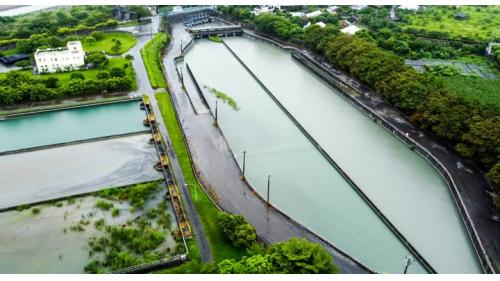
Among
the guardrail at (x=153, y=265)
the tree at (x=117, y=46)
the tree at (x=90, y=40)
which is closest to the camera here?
the guardrail at (x=153, y=265)

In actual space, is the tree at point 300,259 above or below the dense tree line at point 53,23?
below

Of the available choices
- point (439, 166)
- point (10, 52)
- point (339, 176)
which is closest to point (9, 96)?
point (10, 52)

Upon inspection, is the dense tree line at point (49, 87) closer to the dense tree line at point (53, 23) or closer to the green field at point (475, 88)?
the dense tree line at point (53, 23)

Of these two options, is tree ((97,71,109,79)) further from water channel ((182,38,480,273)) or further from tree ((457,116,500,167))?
tree ((457,116,500,167))

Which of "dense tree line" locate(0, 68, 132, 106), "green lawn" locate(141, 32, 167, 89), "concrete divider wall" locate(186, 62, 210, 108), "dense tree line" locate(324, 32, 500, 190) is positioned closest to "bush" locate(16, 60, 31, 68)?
"dense tree line" locate(0, 68, 132, 106)

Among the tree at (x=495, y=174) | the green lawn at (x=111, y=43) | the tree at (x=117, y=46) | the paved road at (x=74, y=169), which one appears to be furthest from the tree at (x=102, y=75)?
the tree at (x=495, y=174)

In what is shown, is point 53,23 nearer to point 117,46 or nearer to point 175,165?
point 117,46

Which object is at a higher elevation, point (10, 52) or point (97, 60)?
point (97, 60)
